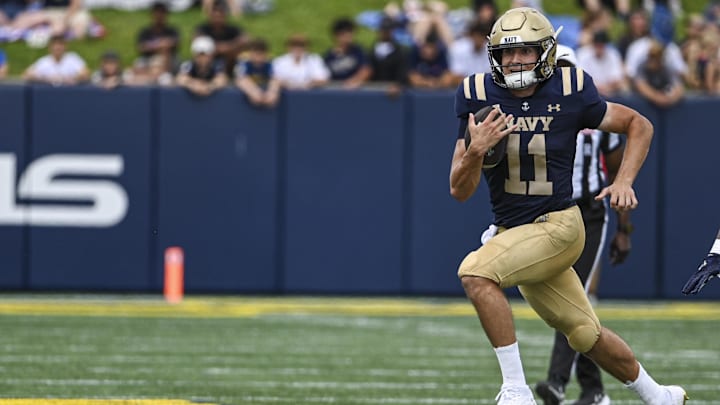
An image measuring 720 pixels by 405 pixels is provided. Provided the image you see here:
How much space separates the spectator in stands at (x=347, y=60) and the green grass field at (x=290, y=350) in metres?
2.15

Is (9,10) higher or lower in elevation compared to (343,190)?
higher

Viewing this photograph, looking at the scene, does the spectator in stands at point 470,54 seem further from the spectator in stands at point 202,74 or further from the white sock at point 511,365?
the white sock at point 511,365

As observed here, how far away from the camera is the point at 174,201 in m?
13.9

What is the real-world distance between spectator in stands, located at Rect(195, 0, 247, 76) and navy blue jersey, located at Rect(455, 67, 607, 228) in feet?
28.3

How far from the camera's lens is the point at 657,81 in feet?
45.5

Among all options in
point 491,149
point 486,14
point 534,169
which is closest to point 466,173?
point 491,149

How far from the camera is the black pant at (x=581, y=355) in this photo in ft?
23.8

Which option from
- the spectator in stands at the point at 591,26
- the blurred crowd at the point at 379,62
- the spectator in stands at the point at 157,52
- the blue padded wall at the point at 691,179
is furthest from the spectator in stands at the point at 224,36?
the blue padded wall at the point at 691,179

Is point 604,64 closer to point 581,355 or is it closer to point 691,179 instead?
point 691,179

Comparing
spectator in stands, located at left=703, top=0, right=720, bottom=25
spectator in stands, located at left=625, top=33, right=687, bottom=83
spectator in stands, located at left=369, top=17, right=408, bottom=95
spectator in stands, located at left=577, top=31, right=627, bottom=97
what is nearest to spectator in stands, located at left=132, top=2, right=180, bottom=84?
spectator in stands, located at left=369, top=17, right=408, bottom=95

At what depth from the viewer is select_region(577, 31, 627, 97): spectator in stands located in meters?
13.9

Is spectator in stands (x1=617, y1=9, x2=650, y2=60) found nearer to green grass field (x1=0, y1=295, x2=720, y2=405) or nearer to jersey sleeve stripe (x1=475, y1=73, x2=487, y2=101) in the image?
green grass field (x1=0, y1=295, x2=720, y2=405)

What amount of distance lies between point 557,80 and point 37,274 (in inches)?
343

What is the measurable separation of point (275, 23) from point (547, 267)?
16193 mm
